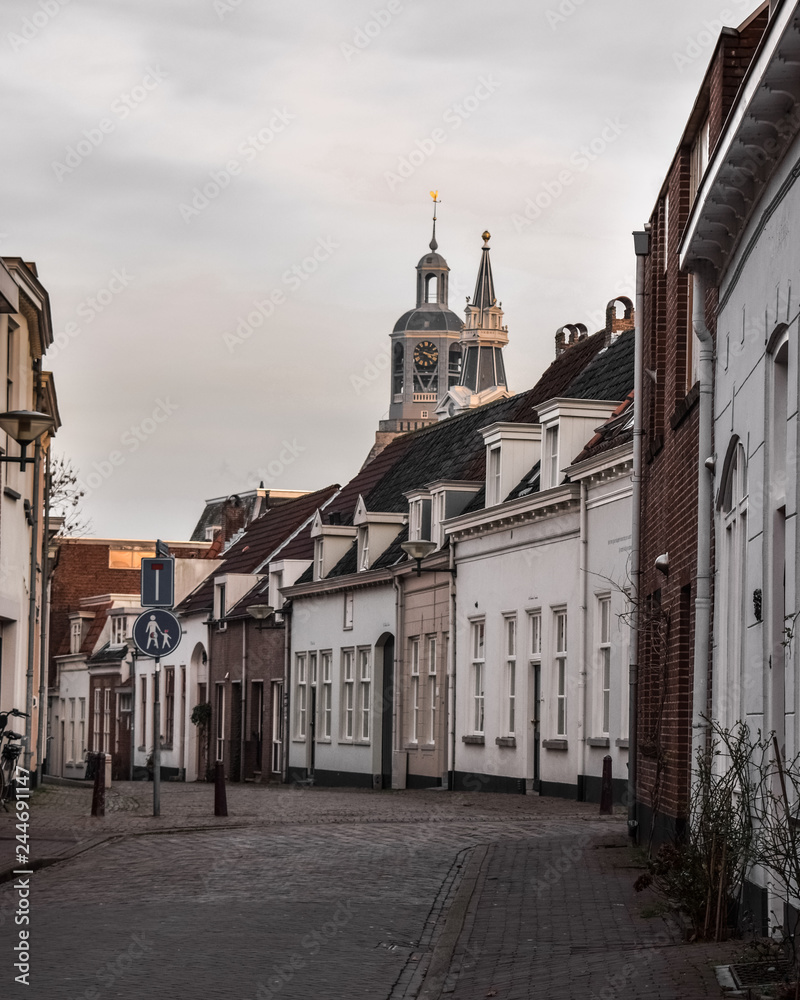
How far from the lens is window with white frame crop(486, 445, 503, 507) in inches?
1156

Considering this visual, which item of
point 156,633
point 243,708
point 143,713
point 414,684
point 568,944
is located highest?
point 156,633

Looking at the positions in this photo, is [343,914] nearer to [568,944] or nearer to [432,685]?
[568,944]

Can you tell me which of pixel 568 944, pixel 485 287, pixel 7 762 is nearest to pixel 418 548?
pixel 7 762

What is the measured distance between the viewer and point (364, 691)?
36.0m

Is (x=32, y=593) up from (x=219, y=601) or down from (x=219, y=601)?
down

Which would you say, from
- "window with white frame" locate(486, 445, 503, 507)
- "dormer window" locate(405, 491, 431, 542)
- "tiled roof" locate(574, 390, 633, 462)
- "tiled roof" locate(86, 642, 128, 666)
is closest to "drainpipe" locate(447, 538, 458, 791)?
"window with white frame" locate(486, 445, 503, 507)

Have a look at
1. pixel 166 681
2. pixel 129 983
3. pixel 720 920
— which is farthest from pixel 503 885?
pixel 166 681

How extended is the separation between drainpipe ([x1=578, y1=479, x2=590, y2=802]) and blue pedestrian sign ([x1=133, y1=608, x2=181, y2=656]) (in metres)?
8.09

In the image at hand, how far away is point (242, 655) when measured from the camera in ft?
140

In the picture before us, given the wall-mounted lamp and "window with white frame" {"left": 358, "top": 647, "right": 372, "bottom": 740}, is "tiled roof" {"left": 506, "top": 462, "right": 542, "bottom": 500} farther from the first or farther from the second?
"window with white frame" {"left": 358, "top": 647, "right": 372, "bottom": 740}

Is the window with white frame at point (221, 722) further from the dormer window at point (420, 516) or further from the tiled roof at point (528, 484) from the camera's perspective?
the tiled roof at point (528, 484)

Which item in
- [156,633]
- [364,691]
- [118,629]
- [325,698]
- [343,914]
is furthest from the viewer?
[118,629]

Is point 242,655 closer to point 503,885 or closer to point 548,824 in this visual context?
point 548,824

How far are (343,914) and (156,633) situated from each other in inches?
323
